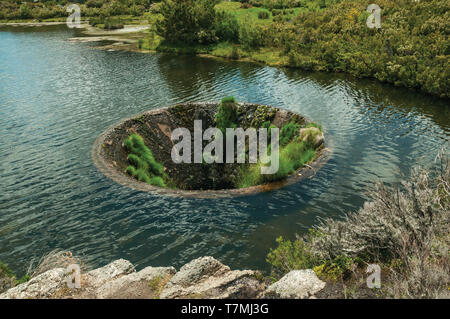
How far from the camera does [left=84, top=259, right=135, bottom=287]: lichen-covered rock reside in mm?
9188

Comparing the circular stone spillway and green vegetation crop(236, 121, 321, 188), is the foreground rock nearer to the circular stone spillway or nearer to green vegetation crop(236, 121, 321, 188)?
the circular stone spillway

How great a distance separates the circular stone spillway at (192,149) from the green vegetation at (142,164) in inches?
7.8

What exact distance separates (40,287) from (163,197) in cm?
703

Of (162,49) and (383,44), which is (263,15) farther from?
(383,44)

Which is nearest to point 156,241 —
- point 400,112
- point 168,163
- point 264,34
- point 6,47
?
point 168,163

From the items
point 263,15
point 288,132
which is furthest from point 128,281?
point 263,15

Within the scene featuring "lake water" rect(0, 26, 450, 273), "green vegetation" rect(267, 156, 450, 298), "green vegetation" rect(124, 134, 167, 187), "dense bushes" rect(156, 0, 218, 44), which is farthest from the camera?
"dense bushes" rect(156, 0, 218, 44)

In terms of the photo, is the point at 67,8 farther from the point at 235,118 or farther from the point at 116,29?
the point at 235,118

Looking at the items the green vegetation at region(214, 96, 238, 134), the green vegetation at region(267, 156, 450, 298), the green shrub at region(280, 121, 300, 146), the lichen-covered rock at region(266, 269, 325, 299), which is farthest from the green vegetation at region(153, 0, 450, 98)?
the lichen-covered rock at region(266, 269, 325, 299)

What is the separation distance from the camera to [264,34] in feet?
156

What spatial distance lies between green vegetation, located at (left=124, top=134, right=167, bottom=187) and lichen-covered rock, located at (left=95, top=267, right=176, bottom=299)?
9.97 m

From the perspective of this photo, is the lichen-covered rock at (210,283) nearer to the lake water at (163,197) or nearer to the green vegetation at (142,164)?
the lake water at (163,197)

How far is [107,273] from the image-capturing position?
960 centimetres

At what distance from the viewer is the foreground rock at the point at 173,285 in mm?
7879
